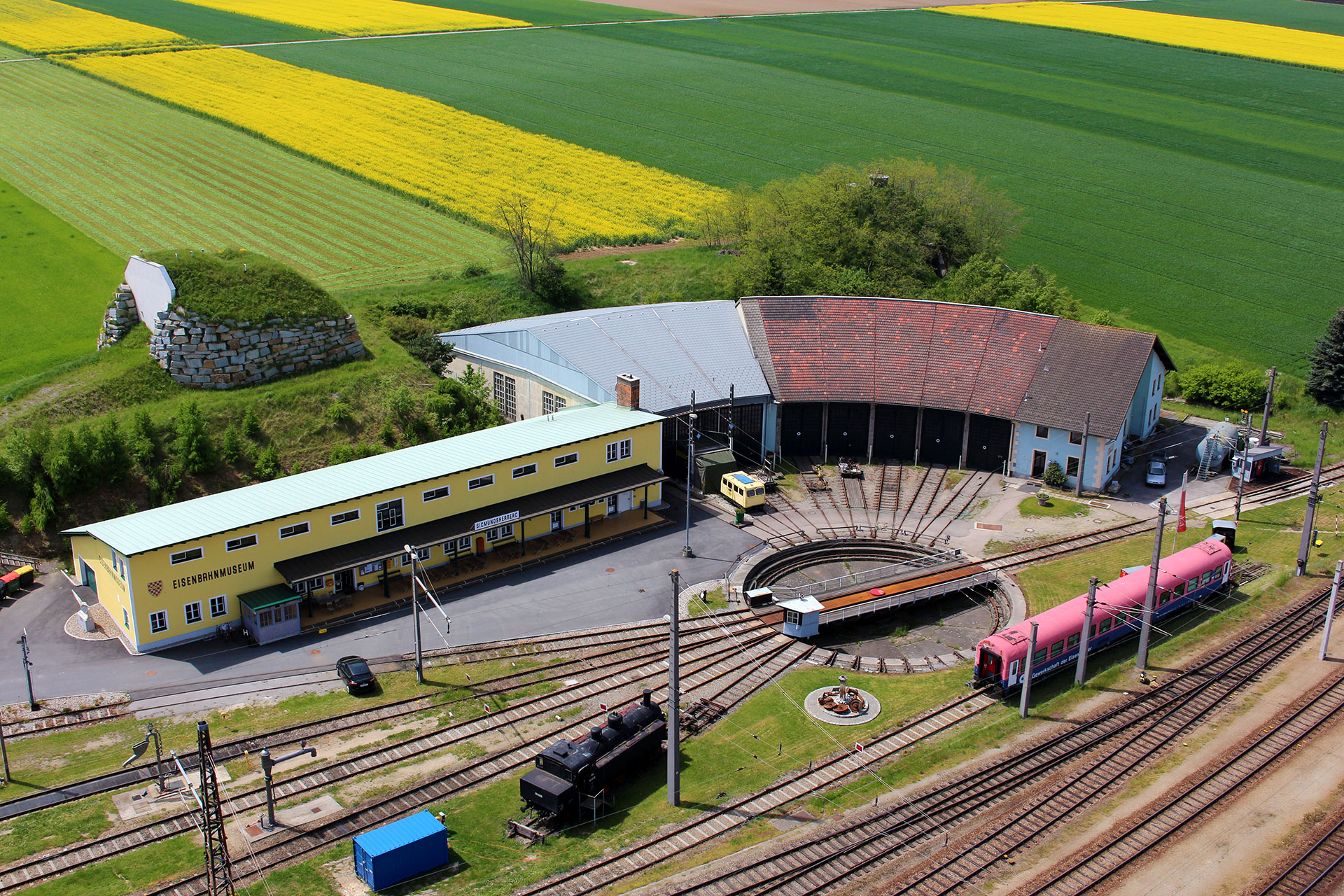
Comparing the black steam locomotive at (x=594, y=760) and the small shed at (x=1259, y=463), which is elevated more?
the small shed at (x=1259, y=463)

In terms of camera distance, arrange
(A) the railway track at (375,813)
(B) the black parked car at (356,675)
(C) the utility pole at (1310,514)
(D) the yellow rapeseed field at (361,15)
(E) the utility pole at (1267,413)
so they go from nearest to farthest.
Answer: (A) the railway track at (375,813) → (B) the black parked car at (356,675) → (C) the utility pole at (1310,514) → (E) the utility pole at (1267,413) → (D) the yellow rapeseed field at (361,15)

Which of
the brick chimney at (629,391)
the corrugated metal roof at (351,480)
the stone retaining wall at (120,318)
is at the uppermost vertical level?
the stone retaining wall at (120,318)

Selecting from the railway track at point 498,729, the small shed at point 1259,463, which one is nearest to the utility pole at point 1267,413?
the small shed at point 1259,463

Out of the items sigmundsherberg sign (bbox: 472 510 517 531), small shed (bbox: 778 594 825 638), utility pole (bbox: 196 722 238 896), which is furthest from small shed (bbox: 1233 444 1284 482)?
utility pole (bbox: 196 722 238 896)

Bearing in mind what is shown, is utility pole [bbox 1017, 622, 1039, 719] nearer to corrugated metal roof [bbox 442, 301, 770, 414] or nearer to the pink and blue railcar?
the pink and blue railcar

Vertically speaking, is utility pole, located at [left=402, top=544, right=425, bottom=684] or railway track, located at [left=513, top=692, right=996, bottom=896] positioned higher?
utility pole, located at [left=402, top=544, right=425, bottom=684]

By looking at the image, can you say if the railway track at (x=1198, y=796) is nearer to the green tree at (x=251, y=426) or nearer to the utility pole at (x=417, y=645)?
the utility pole at (x=417, y=645)

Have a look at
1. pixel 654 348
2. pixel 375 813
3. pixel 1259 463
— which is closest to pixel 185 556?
pixel 375 813
